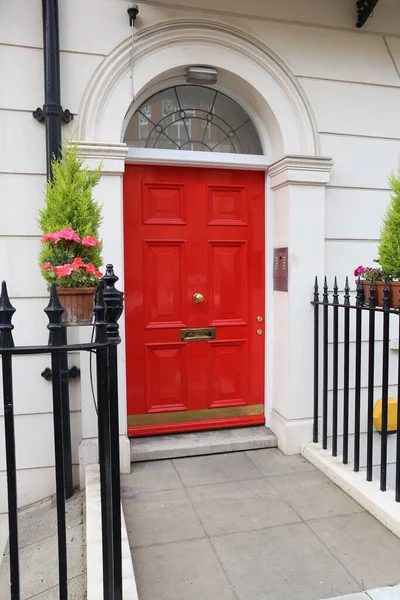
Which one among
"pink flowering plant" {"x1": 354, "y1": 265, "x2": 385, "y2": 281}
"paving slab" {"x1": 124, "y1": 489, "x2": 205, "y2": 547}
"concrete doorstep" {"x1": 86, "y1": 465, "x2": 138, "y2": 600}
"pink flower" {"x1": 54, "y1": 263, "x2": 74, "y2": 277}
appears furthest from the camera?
"pink flowering plant" {"x1": 354, "y1": 265, "x2": 385, "y2": 281}

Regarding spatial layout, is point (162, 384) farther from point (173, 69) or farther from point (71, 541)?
point (173, 69)

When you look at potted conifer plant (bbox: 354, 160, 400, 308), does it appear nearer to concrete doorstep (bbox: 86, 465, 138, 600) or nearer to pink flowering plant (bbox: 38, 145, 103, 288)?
pink flowering plant (bbox: 38, 145, 103, 288)

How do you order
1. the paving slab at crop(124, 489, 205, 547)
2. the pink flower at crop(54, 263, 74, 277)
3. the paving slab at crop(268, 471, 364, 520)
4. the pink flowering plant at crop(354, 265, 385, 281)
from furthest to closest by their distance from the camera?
the pink flowering plant at crop(354, 265, 385, 281) < the paving slab at crop(268, 471, 364, 520) < the paving slab at crop(124, 489, 205, 547) < the pink flower at crop(54, 263, 74, 277)

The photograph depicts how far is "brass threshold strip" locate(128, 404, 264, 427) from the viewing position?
12.4 feet

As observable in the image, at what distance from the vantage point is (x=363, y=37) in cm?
385

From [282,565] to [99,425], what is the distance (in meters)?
1.36

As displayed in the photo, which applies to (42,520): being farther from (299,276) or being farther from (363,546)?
(299,276)

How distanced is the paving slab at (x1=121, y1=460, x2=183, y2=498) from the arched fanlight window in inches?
101

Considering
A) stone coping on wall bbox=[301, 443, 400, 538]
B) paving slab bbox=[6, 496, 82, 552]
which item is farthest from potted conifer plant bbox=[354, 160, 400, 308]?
paving slab bbox=[6, 496, 82, 552]

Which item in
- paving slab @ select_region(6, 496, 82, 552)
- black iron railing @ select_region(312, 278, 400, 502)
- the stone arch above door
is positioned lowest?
paving slab @ select_region(6, 496, 82, 552)

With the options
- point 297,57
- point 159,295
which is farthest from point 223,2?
point 159,295

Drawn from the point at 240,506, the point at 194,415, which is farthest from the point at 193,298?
the point at 240,506

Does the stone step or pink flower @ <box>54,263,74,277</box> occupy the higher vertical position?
pink flower @ <box>54,263,74,277</box>

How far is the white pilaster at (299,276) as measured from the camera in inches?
145
